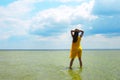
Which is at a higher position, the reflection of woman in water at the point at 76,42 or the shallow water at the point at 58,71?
the reflection of woman in water at the point at 76,42

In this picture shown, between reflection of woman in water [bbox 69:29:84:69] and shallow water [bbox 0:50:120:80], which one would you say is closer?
shallow water [bbox 0:50:120:80]

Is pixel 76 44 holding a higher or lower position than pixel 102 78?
higher

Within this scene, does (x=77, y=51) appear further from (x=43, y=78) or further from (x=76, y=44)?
(x=43, y=78)

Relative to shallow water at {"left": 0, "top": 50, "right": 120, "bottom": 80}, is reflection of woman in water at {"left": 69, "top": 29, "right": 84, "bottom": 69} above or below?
above

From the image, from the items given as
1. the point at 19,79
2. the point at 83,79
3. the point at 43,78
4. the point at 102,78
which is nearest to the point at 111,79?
the point at 102,78

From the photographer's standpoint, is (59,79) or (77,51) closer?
(59,79)

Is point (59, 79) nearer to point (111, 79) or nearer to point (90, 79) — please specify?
point (90, 79)

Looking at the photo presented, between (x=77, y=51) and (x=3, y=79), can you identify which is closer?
(x=3, y=79)

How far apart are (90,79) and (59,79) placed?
121 centimetres

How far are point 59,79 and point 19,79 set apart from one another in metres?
1.58

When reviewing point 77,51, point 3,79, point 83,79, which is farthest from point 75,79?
point 77,51

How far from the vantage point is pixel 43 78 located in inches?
419

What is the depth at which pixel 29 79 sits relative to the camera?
10367 mm

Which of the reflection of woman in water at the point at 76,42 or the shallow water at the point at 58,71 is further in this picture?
the reflection of woman in water at the point at 76,42
